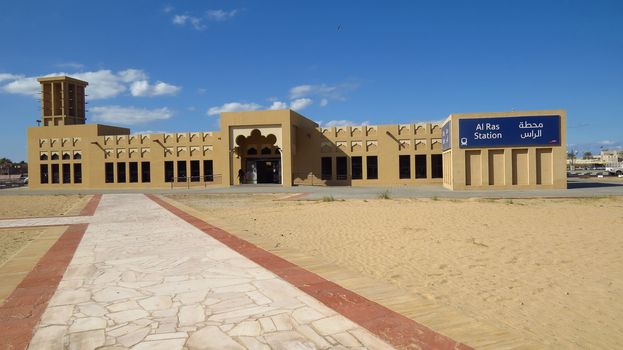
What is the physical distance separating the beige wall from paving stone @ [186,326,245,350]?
2442cm

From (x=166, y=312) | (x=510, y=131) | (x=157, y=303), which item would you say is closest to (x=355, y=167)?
(x=510, y=131)

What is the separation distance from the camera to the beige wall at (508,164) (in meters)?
25.6

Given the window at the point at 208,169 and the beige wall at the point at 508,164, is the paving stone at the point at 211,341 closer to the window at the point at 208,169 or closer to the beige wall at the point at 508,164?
the beige wall at the point at 508,164

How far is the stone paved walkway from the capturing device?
3.67 meters

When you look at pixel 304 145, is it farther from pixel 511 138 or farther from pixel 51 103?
pixel 51 103

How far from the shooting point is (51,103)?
45.2 metres

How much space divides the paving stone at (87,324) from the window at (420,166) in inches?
1206

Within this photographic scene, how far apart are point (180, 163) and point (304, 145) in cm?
1137

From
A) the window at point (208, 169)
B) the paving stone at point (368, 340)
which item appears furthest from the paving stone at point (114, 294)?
the window at point (208, 169)

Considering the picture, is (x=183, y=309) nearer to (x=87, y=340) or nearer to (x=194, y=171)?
(x=87, y=340)

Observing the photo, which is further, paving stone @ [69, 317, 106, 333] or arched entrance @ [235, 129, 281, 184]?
arched entrance @ [235, 129, 281, 184]

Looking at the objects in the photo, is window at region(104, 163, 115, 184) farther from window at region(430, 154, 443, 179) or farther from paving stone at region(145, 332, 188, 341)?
paving stone at region(145, 332, 188, 341)

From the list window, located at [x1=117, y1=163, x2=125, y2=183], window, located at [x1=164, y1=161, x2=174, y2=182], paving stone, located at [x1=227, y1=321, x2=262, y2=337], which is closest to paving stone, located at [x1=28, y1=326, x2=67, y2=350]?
paving stone, located at [x1=227, y1=321, x2=262, y2=337]

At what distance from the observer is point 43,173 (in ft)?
131
